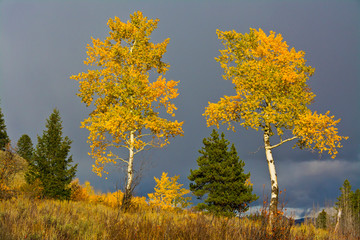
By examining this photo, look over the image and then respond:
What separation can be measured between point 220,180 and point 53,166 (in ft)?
39.9

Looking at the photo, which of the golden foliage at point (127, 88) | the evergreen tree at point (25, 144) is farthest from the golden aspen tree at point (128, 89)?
the evergreen tree at point (25, 144)

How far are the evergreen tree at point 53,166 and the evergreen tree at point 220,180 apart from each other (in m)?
9.02

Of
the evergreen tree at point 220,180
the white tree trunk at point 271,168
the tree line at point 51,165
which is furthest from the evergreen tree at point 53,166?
the white tree trunk at point 271,168

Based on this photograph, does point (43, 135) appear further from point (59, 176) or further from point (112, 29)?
point (112, 29)

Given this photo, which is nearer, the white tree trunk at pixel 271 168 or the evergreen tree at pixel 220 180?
the white tree trunk at pixel 271 168

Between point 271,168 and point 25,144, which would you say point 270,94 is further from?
point 25,144

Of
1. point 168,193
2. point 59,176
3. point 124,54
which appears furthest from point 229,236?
point 168,193

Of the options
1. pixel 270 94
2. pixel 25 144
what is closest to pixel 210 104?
pixel 270 94

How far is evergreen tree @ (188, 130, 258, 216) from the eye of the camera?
1997cm

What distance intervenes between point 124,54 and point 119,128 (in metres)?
5.37

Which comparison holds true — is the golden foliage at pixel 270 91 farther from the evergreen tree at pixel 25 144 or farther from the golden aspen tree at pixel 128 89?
the evergreen tree at pixel 25 144

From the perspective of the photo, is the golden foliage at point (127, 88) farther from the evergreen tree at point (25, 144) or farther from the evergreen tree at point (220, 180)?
the evergreen tree at point (25, 144)

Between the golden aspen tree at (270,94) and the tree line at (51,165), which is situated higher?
the golden aspen tree at (270,94)

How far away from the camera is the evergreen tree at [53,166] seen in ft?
64.9
